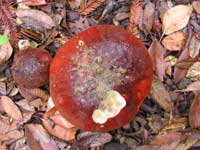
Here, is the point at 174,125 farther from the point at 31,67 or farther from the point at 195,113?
the point at 31,67

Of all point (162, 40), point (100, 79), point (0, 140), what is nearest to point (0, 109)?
point (0, 140)

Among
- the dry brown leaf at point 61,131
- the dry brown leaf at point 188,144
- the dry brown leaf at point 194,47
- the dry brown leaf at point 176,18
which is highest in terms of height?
the dry brown leaf at point 176,18

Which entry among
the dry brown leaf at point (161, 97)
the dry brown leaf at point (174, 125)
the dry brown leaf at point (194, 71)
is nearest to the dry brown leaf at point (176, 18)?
the dry brown leaf at point (194, 71)

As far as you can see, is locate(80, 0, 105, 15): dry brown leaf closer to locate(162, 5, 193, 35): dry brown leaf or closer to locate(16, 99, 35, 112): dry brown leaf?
locate(162, 5, 193, 35): dry brown leaf

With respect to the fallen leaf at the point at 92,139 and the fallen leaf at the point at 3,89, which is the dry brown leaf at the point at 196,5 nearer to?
the fallen leaf at the point at 92,139

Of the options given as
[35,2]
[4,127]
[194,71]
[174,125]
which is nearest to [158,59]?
[194,71]

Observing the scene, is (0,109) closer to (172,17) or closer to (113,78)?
(113,78)
